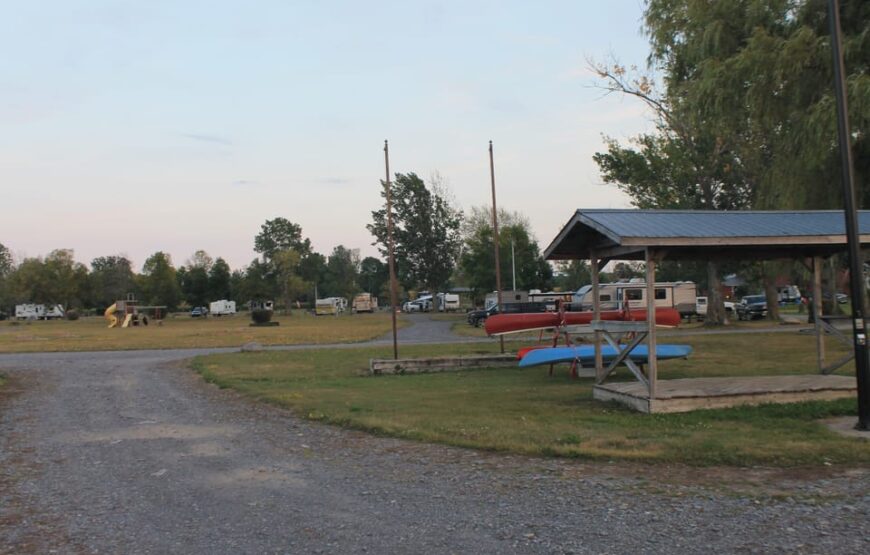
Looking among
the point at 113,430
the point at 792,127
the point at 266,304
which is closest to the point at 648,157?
the point at 792,127

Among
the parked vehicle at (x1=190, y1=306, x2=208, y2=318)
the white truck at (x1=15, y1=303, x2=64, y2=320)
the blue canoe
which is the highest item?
the white truck at (x1=15, y1=303, x2=64, y2=320)

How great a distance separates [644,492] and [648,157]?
33.6 metres

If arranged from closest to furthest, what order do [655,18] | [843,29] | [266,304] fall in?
[843,29] → [655,18] → [266,304]

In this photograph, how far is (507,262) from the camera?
70500mm

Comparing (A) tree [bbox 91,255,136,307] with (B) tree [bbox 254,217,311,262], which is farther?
(B) tree [bbox 254,217,311,262]

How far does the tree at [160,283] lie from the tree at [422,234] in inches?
1105

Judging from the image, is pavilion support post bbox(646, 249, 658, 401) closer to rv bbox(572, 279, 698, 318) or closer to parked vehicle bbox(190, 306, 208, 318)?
rv bbox(572, 279, 698, 318)

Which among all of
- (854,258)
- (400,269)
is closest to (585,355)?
(854,258)

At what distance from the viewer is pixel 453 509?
19.4 ft

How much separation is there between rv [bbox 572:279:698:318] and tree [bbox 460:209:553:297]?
21.6m

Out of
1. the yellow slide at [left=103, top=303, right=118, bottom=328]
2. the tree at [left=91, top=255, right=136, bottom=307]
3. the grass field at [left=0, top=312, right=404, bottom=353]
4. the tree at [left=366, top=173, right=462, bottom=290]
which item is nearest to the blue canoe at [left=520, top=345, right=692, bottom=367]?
the grass field at [left=0, top=312, right=404, bottom=353]

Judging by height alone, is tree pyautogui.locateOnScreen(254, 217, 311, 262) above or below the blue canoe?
above

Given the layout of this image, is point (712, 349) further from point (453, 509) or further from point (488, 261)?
point (488, 261)

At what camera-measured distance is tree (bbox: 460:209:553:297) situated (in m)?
66.4
